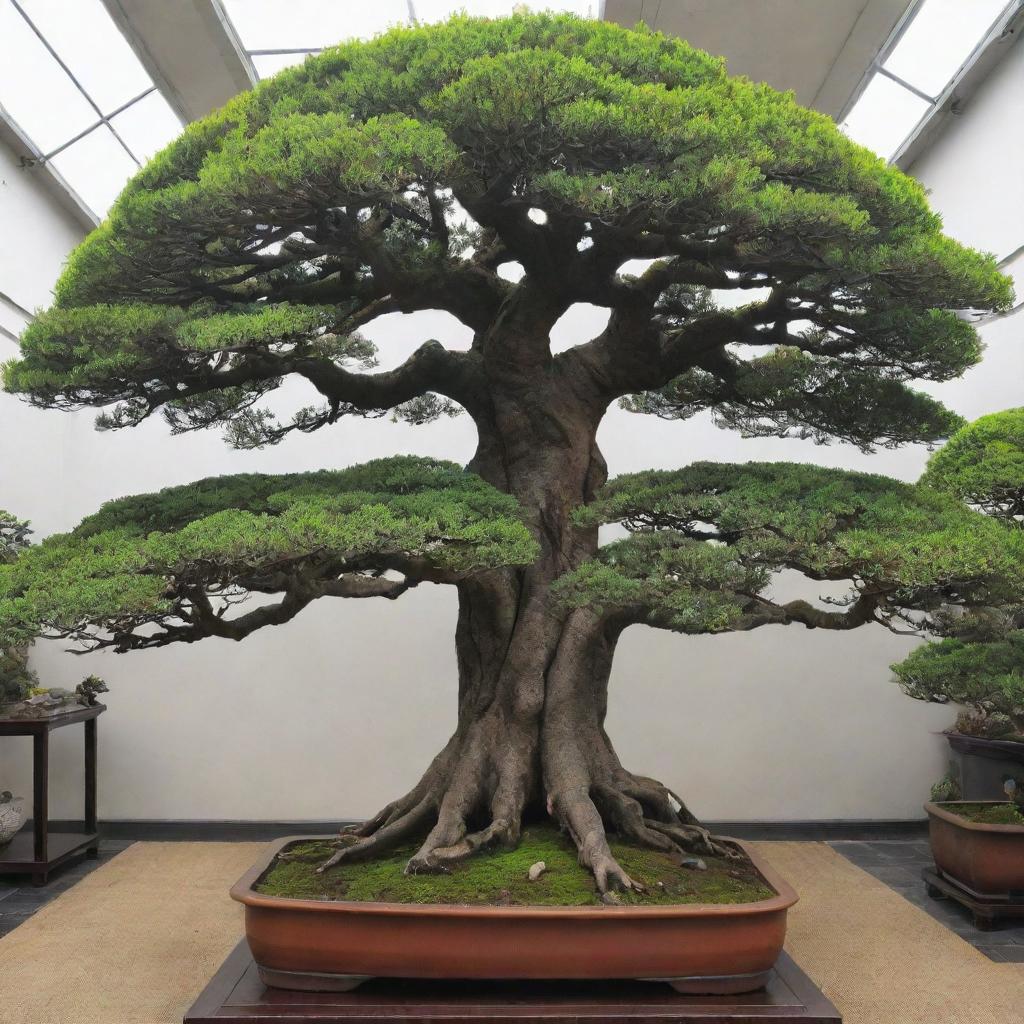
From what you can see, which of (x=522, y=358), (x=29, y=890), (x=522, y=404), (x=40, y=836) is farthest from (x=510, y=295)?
(x=29, y=890)

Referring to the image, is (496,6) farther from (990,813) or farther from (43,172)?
(990,813)

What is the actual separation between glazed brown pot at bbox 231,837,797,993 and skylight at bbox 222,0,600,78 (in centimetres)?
383

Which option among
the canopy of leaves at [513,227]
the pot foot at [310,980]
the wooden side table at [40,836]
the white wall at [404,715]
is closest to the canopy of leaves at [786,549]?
the canopy of leaves at [513,227]

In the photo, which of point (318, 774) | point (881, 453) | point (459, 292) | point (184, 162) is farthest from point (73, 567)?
point (881, 453)

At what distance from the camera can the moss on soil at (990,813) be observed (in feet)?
12.0

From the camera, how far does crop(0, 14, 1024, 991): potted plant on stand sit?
218 centimetres

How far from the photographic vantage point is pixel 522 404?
316 centimetres

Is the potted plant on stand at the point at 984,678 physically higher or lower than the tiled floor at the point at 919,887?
higher

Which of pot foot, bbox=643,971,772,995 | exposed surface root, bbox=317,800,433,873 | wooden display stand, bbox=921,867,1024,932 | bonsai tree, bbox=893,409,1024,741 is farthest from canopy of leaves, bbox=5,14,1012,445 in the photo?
wooden display stand, bbox=921,867,1024,932

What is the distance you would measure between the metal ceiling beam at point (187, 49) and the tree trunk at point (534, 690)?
256cm

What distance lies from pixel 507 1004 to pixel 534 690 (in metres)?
0.94

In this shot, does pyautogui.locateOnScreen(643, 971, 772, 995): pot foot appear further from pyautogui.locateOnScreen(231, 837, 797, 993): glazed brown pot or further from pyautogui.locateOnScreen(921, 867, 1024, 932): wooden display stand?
pyautogui.locateOnScreen(921, 867, 1024, 932): wooden display stand

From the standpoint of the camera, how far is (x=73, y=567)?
2.26 meters

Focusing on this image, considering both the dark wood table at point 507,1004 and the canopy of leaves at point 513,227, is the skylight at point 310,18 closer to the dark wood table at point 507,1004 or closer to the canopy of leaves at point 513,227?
the canopy of leaves at point 513,227
